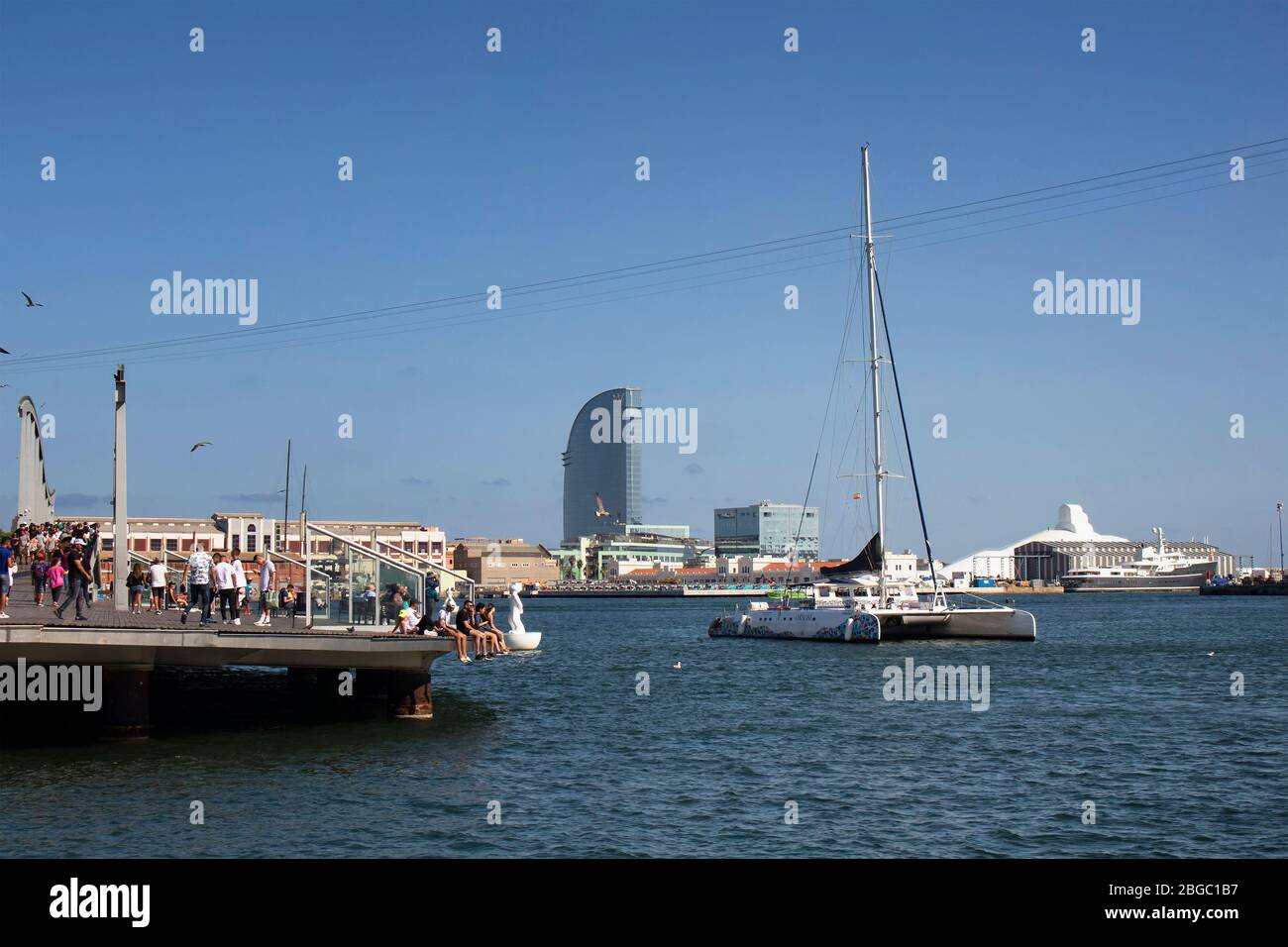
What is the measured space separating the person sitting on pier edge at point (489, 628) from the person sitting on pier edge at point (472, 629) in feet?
0.55

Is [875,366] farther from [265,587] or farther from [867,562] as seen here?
[265,587]

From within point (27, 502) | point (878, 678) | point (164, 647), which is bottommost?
point (878, 678)

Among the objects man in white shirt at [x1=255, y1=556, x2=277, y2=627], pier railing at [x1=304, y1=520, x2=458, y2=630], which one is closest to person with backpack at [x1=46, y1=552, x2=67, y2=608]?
man in white shirt at [x1=255, y1=556, x2=277, y2=627]

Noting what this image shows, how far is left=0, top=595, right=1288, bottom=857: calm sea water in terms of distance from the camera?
56.4 ft

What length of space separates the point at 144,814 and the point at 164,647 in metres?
6.55

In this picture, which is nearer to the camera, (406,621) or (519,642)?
(406,621)

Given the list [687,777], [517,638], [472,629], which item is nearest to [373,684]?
[472,629]

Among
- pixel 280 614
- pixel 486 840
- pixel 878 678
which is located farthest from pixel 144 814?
pixel 878 678

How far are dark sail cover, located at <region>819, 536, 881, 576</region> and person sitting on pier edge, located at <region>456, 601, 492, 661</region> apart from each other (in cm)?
3936

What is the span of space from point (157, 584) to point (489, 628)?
344 inches

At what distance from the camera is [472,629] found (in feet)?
104

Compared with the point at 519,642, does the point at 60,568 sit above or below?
above
